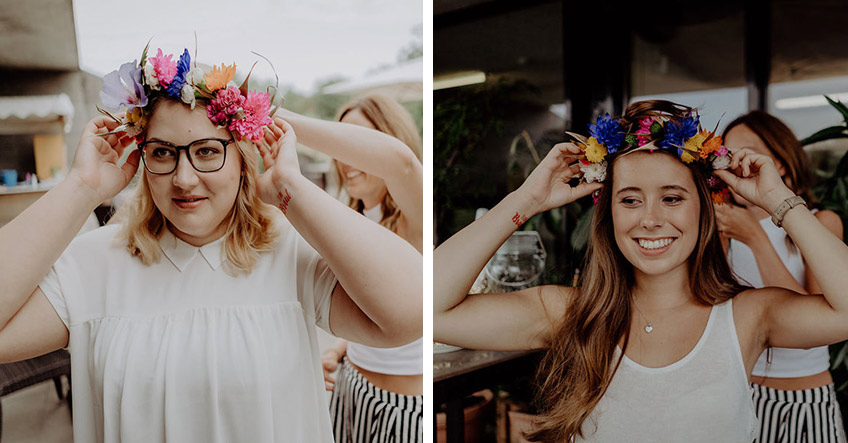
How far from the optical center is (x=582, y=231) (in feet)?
7.22

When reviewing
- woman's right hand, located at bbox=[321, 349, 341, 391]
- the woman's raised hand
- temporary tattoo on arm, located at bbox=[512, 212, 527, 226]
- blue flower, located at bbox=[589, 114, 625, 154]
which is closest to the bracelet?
blue flower, located at bbox=[589, 114, 625, 154]

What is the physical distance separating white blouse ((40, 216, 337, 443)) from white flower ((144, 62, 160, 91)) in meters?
0.44

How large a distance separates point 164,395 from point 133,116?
825 millimetres

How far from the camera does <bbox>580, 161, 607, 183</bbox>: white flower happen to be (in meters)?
2.13

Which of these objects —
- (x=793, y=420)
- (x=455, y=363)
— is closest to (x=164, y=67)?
(x=455, y=363)

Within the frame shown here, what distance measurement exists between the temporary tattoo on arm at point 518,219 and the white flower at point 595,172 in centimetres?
27

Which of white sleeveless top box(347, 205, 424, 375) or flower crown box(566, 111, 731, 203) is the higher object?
flower crown box(566, 111, 731, 203)

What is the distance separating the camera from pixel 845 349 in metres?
1.99

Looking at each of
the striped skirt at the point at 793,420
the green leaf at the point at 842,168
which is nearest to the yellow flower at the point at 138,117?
the striped skirt at the point at 793,420

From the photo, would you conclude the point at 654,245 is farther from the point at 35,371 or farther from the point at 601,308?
the point at 35,371

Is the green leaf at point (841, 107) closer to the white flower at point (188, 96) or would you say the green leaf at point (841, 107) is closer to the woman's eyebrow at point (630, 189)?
the woman's eyebrow at point (630, 189)

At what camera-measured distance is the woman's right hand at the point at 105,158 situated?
177cm

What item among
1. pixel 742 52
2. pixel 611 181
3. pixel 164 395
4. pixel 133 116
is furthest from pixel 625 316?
pixel 133 116

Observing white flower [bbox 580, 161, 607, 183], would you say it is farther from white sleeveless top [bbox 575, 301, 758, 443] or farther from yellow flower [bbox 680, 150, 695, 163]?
white sleeveless top [bbox 575, 301, 758, 443]
